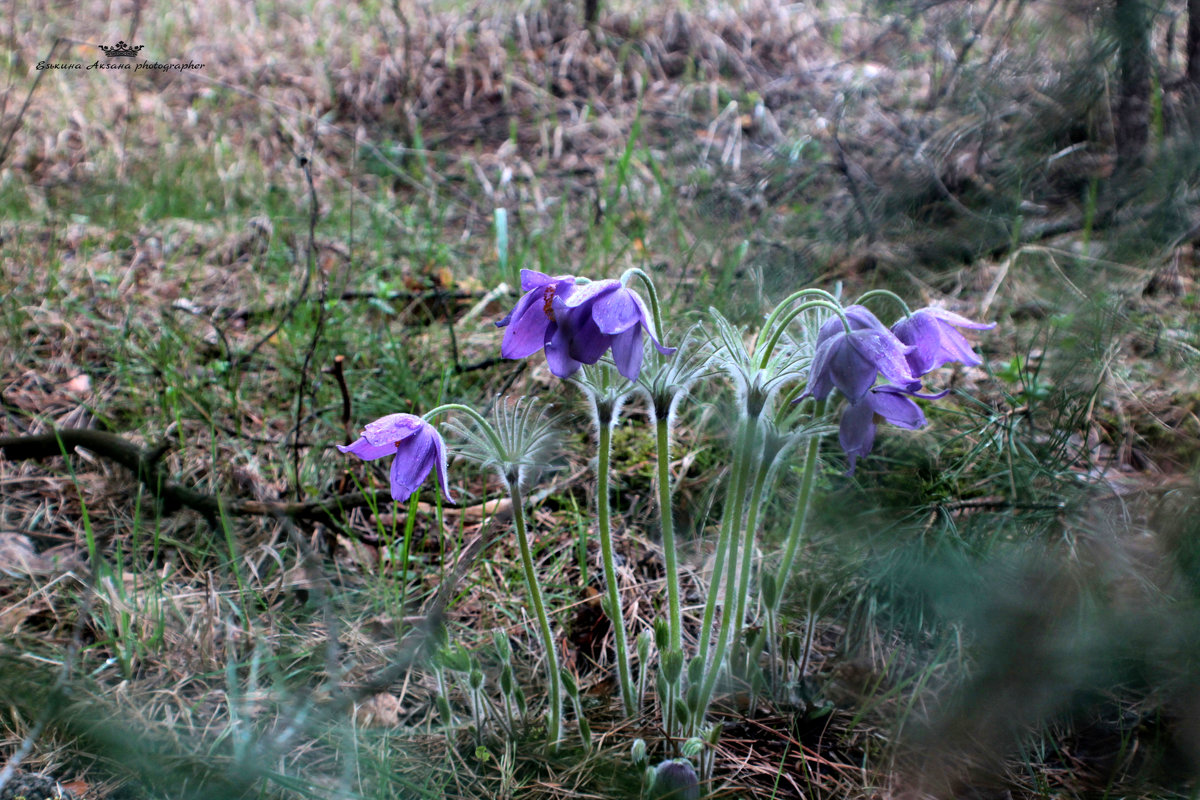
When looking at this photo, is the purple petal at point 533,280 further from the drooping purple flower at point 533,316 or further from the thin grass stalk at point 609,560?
the thin grass stalk at point 609,560

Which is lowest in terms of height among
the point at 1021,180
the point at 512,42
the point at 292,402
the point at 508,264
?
the point at 292,402

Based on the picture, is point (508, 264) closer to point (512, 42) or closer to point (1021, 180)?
point (1021, 180)

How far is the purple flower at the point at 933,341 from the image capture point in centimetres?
123

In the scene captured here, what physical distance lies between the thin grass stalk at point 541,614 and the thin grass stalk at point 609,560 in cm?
11

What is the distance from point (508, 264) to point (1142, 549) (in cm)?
227

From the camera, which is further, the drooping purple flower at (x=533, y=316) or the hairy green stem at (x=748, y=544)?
the hairy green stem at (x=748, y=544)

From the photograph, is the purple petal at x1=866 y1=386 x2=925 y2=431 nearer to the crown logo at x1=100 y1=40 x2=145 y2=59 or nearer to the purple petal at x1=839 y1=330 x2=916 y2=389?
the purple petal at x1=839 y1=330 x2=916 y2=389

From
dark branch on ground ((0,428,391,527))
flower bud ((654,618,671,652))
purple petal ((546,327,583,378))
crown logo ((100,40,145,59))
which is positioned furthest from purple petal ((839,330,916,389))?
crown logo ((100,40,145,59))

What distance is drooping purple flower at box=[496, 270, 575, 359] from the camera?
3.69 ft

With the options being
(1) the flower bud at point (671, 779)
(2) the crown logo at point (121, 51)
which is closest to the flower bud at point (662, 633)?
(1) the flower bud at point (671, 779)

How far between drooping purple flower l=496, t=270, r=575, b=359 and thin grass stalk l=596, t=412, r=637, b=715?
6.8 inches

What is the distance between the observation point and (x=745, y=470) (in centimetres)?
127

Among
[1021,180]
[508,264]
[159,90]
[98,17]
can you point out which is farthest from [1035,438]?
[98,17]

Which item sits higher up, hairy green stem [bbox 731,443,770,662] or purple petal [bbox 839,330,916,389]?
purple petal [bbox 839,330,916,389]
